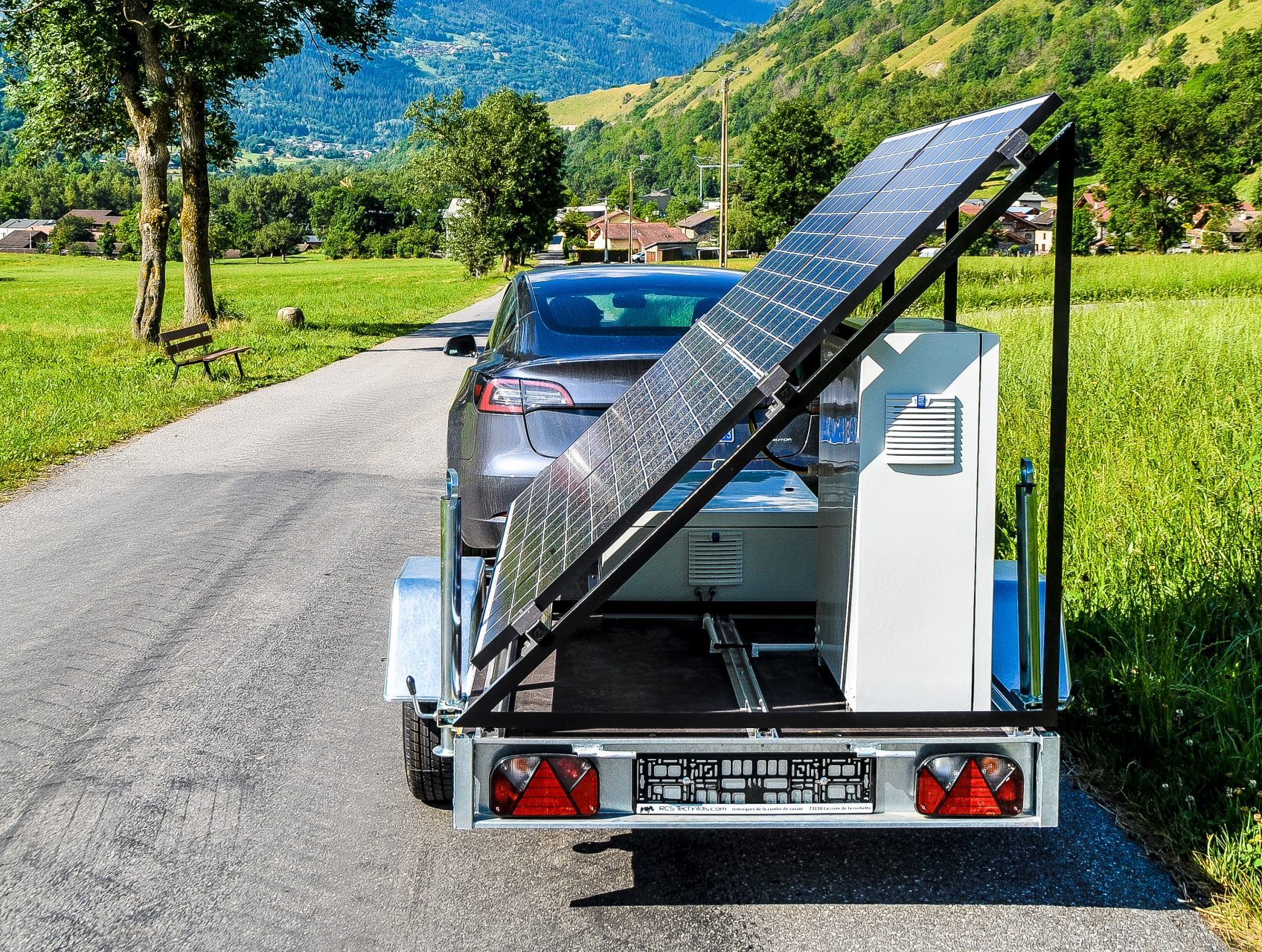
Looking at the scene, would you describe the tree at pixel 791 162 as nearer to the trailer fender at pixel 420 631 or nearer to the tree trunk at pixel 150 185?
the tree trunk at pixel 150 185

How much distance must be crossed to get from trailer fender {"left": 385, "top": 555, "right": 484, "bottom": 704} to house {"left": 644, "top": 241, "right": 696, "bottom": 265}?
125652 mm

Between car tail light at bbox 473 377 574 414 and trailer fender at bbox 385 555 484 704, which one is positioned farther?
car tail light at bbox 473 377 574 414

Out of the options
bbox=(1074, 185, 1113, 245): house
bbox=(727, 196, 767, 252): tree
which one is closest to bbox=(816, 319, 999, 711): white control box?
bbox=(1074, 185, 1113, 245): house

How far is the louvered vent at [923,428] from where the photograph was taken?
2734mm

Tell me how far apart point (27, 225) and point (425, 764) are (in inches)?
6707

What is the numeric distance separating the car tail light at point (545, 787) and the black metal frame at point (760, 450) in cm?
10

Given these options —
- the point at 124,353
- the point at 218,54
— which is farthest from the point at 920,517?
the point at 218,54

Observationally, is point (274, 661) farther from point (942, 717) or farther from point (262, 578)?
→ point (942, 717)

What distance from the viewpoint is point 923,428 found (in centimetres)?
275

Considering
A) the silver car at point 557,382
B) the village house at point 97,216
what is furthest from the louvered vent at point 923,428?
the village house at point 97,216

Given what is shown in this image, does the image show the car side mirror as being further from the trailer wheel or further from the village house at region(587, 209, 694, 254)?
the village house at region(587, 209, 694, 254)

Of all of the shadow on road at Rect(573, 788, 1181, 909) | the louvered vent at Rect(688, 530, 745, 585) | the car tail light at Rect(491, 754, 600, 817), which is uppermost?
the louvered vent at Rect(688, 530, 745, 585)

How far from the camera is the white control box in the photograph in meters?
2.74

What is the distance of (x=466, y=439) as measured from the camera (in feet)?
19.3
